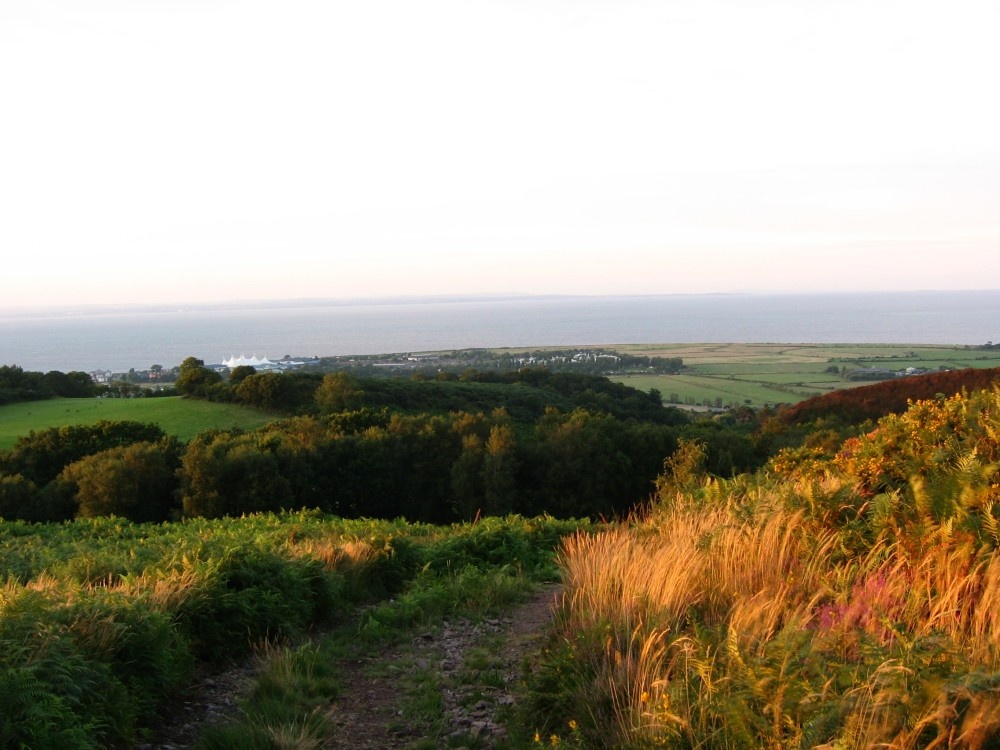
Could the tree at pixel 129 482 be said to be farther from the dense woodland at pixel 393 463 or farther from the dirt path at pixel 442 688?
the dirt path at pixel 442 688

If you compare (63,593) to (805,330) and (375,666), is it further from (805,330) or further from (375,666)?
(805,330)

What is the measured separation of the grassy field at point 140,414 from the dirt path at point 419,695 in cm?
3224

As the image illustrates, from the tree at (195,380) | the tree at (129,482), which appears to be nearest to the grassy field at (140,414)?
the tree at (195,380)

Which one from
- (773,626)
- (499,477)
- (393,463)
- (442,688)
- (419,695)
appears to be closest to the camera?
(773,626)

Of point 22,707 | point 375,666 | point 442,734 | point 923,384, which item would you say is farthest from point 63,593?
point 923,384

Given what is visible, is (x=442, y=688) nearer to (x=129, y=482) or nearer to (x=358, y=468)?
(x=129, y=482)

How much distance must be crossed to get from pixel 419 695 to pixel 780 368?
73.3 metres

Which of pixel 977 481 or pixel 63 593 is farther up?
pixel 977 481

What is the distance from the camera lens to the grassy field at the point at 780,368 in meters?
55.1

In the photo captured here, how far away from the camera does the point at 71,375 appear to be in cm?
5350

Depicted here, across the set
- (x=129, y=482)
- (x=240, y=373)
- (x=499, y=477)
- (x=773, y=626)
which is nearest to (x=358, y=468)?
(x=499, y=477)

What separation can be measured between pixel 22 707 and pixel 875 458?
222 inches

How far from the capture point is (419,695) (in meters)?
4.99

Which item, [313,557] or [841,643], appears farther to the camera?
[313,557]
